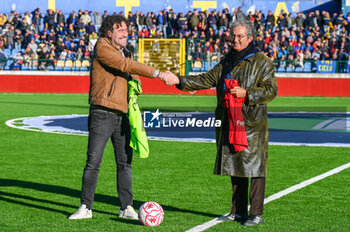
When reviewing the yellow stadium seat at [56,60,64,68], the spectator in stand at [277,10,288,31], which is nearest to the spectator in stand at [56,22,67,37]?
the yellow stadium seat at [56,60,64,68]

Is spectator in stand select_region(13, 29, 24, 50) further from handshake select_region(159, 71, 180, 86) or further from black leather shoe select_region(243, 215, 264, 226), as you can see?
black leather shoe select_region(243, 215, 264, 226)

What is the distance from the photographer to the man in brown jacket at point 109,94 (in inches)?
259

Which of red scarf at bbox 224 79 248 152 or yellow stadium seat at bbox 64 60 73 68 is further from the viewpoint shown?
yellow stadium seat at bbox 64 60 73 68

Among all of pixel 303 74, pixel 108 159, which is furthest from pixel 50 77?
pixel 108 159

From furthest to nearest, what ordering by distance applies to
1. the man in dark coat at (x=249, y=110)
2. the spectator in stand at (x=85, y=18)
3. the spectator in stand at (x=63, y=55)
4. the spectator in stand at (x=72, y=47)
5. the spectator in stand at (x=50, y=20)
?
the spectator in stand at (x=85, y=18) < the spectator in stand at (x=50, y=20) < the spectator in stand at (x=72, y=47) < the spectator in stand at (x=63, y=55) < the man in dark coat at (x=249, y=110)

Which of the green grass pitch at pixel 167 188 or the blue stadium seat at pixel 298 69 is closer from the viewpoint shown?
the green grass pitch at pixel 167 188

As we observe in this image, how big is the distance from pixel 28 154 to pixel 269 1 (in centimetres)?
3696

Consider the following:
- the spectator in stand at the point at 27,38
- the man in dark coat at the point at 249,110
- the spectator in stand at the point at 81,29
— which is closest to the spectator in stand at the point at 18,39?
the spectator in stand at the point at 27,38

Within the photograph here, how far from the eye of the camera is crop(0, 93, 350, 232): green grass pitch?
6719 mm

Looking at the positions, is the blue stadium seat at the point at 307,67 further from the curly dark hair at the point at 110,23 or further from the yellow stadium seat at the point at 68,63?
the curly dark hair at the point at 110,23

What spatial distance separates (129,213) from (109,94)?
1288mm

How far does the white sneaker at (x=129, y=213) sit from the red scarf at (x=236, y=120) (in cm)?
134

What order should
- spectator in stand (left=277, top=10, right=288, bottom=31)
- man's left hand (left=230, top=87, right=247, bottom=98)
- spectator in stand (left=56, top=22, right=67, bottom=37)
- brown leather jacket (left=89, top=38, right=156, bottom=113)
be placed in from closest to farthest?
1. man's left hand (left=230, top=87, right=247, bottom=98)
2. brown leather jacket (left=89, top=38, right=156, bottom=113)
3. spectator in stand (left=277, top=10, right=288, bottom=31)
4. spectator in stand (left=56, top=22, right=67, bottom=37)

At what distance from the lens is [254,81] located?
21.4 ft
